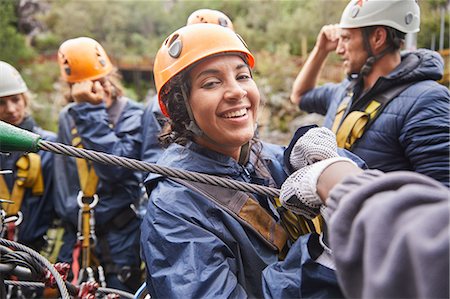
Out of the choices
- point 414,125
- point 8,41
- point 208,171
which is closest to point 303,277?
point 208,171

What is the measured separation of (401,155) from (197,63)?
1518 mm

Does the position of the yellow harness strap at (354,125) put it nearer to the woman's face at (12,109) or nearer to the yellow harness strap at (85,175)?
the yellow harness strap at (85,175)

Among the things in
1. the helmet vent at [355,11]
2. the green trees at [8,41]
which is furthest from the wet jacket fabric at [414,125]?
the green trees at [8,41]

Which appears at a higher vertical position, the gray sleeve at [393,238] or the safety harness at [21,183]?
the gray sleeve at [393,238]

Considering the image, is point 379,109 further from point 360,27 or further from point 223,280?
point 223,280

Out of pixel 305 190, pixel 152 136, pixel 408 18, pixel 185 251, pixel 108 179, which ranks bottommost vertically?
pixel 108 179

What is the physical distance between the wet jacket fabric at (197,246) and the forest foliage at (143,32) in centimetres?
875

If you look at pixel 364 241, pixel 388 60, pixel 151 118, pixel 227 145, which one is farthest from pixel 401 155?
pixel 364 241

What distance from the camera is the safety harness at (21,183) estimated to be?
10.4 feet

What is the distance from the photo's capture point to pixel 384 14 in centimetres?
288

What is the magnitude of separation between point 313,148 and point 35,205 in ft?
8.67

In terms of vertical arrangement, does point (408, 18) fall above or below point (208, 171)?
above

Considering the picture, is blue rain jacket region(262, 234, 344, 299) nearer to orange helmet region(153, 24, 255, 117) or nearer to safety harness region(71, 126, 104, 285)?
orange helmet region(153, 24, 255, 117)

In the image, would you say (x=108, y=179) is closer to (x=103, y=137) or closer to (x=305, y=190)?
(x=103, y=137)
